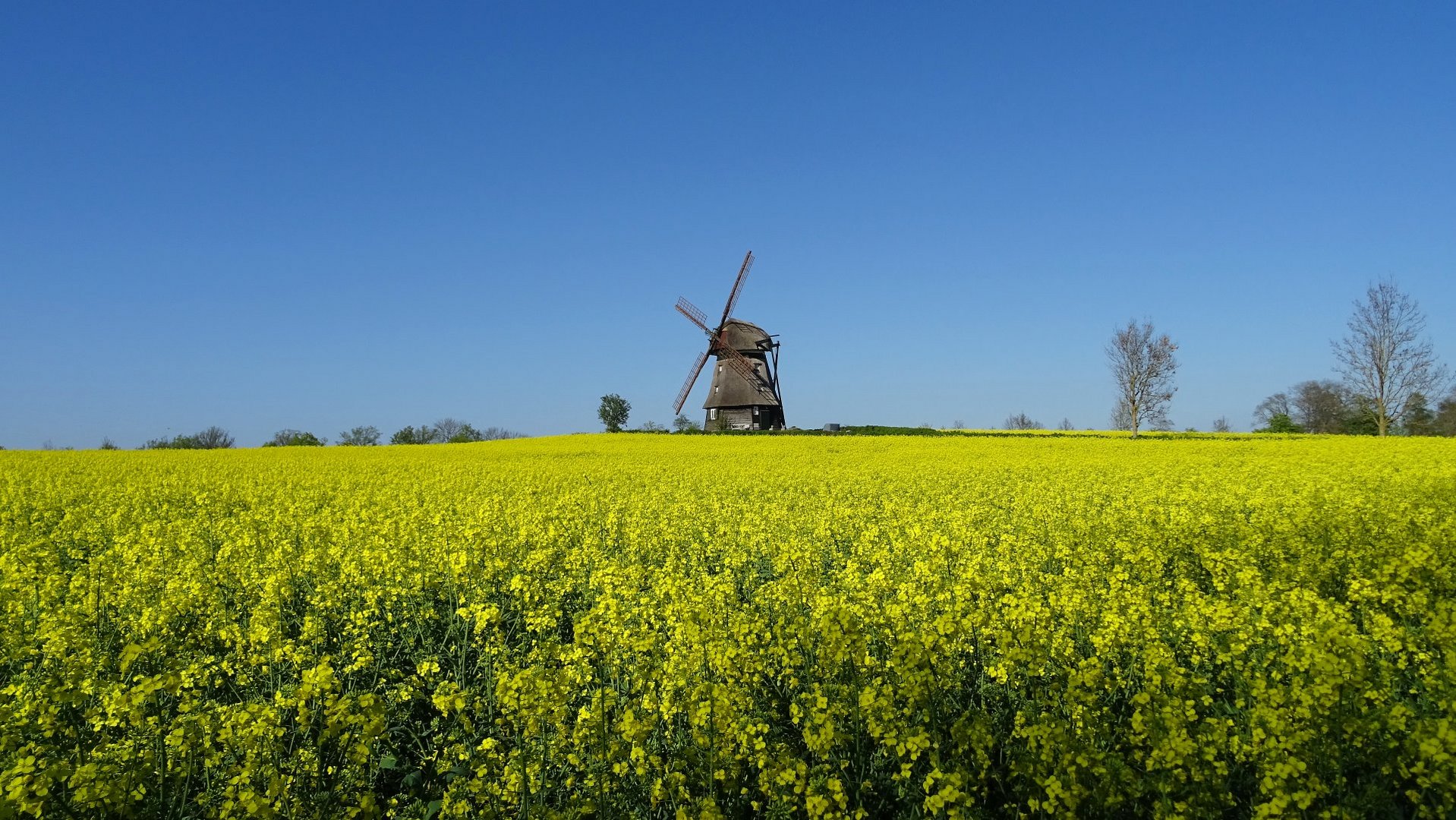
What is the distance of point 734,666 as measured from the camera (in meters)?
4.95

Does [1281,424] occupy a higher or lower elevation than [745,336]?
lower

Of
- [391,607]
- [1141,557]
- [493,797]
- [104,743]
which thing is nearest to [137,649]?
[104,743]

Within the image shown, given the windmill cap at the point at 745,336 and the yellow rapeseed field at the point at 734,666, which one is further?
the windmill cap at the point at 745,336

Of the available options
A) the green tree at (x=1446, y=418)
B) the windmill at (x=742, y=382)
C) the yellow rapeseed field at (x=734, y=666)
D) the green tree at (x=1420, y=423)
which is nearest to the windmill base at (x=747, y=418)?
the windmill at (x=742, y=382)

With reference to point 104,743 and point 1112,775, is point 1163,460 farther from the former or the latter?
point 104,743

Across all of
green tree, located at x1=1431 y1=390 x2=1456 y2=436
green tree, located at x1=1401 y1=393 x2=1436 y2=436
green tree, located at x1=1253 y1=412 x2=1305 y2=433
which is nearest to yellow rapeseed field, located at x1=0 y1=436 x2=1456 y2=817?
green tree, located at x1=1253 y1=412 x2=1305 y2=433

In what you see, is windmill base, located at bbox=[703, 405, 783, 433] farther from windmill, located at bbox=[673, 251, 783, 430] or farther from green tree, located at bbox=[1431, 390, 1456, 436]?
green tree, located at bbox=[1431, 390, 1456, 436]

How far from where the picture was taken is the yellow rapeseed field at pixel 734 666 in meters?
3.69

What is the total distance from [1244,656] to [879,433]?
48.3 m

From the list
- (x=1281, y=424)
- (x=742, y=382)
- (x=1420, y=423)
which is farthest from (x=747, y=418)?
(x=1420, y=423)

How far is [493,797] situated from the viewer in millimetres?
4090

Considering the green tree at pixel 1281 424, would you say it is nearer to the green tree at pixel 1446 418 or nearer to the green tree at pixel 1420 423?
the green tree at pixel 1420 423

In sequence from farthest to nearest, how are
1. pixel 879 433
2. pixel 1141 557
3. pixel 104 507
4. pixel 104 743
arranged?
pixel 879 433 < pixel 104 507 < pixel 1141 557 < pixel 104 743

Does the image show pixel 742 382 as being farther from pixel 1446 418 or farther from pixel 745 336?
pixel 1446 418
